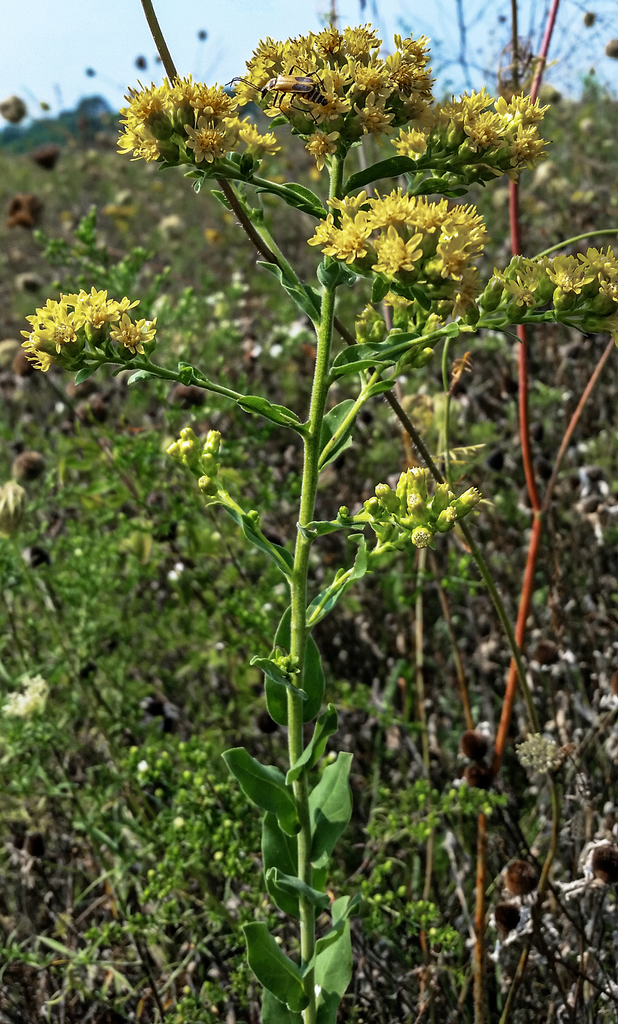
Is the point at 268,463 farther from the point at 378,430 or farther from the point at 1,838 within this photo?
the point at 1,838

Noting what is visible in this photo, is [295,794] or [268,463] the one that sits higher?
[268,463]

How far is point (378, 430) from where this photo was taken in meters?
3.19

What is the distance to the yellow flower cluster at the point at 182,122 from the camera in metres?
1.09

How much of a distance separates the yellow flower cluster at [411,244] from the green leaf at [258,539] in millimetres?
388

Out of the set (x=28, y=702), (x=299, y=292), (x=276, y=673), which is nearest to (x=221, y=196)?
(x=299, y=292)

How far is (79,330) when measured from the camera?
115 cm

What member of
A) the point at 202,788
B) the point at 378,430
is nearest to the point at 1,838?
A: the point at 202,788

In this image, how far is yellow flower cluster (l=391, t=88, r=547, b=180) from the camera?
1118mm

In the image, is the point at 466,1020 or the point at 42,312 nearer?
the point at 42,312

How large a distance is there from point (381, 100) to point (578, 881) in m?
1.51

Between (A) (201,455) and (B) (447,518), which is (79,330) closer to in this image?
(A) (201,455)

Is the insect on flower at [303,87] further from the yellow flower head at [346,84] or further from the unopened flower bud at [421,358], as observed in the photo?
the unopened flower bud at [421,358]

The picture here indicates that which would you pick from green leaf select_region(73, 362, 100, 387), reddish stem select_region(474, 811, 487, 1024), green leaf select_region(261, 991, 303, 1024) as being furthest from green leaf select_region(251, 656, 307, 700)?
reddish stem select_region(474, 811, 487, 1024)

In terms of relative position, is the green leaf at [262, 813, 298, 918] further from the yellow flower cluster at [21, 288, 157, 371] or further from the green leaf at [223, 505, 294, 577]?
the yellow flower cluster at [21, 288, 157, 371]
